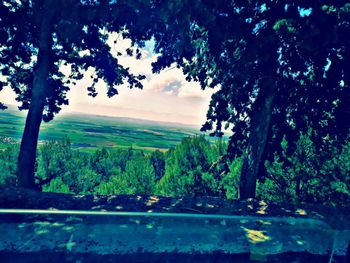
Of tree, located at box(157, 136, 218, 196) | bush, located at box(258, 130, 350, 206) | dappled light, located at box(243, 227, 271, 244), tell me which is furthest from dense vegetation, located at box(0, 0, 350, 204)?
tree, located at box(157, 136, 218, 196)

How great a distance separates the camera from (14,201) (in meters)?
7.04

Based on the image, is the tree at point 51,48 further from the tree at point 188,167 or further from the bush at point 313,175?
the tree at point 188,167

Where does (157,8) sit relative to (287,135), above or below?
above

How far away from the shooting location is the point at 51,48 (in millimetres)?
9469

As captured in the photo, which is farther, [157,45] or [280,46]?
[157,45]

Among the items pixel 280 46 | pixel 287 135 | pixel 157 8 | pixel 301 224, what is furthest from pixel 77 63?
pixel 301 224

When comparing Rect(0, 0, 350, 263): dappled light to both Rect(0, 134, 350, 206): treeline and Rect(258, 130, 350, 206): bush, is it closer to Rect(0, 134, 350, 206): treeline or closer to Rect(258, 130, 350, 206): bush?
Rect(0, 134, 350, 206): treeline

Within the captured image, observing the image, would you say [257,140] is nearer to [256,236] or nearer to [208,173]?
[256,236]

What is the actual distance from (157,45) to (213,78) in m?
3.08

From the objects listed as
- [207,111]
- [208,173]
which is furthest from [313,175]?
[207,111]

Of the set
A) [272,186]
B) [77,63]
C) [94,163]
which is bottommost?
[94,163]

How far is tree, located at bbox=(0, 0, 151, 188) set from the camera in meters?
6.31

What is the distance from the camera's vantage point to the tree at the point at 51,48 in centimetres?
631

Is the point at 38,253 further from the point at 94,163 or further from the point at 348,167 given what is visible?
the point at 94,163
